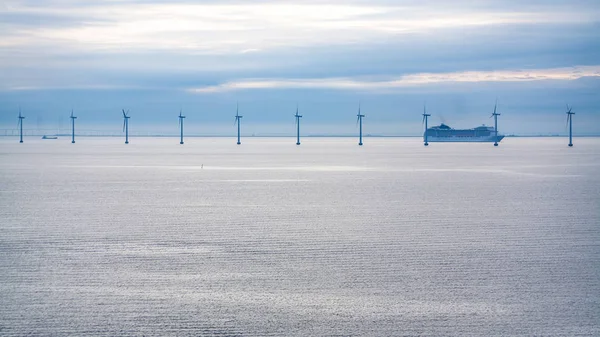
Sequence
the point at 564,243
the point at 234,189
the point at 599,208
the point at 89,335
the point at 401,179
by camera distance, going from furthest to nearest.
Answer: the point at 401,179, the point at 234,189, the point at 599,208, the point at 564,243, the point at 89,335

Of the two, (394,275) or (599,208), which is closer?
(394,275)

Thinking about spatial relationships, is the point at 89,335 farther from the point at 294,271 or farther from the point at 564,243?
the point at 564,243

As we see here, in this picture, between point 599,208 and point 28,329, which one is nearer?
point 28,329

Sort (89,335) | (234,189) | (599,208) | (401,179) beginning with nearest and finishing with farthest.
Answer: (89,335)
(599,208)
(234,189)
(401,179)

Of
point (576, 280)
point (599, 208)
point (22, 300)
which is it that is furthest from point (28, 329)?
point (599, 208)

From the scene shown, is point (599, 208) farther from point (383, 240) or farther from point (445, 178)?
point (445, 178)

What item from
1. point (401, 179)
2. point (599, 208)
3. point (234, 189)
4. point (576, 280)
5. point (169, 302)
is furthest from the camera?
point (401, 179)

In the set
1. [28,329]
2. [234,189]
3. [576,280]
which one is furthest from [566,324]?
[234,189]

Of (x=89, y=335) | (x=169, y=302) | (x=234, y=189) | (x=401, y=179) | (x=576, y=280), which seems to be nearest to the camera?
(x=89, y=335)
